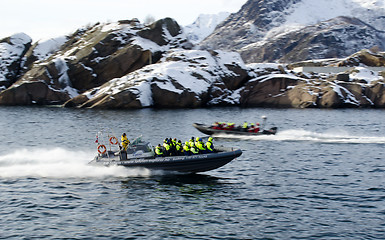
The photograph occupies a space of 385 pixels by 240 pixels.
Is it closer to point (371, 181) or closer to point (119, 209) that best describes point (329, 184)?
point (371, 181)

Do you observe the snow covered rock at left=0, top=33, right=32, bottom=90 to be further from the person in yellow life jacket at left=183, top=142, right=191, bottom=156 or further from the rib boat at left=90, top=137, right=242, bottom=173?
the person in yellow life jacket at left=183, top=142, right=191, bottom=156

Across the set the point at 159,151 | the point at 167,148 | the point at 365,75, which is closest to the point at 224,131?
the point at 167,148

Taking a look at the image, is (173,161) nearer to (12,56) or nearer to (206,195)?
(206,195)

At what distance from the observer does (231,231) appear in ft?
60.6

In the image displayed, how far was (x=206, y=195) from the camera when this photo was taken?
78.5 ft

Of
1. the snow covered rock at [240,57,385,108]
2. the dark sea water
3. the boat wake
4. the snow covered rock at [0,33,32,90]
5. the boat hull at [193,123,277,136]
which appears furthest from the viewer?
the snow covered rock at [0,33,32,90]

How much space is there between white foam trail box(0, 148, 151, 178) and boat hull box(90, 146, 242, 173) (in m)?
0.48

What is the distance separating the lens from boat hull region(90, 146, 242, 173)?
27.7 m

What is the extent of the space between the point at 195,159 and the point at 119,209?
7613 mm

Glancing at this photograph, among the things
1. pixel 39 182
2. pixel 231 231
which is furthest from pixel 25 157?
pixel 231 231

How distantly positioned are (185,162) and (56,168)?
370 inches

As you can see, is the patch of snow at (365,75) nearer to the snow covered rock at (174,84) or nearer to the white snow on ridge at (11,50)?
the snow covered rock at (174,84)

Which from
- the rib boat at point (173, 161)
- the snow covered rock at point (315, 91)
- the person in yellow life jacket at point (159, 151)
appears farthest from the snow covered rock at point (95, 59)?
the person in yellow life jacket at point (159, 151)

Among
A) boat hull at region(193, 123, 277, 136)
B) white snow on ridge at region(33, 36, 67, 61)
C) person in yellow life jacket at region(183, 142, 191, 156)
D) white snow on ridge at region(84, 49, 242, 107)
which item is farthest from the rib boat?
white snow on ridge at region(33, 36, 67, 61)
